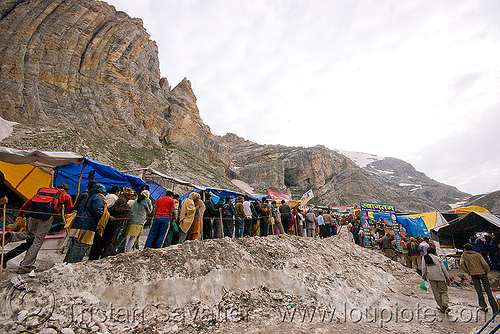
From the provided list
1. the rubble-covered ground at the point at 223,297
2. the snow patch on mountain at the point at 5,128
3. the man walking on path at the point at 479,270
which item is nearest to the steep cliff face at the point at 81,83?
the snow patch on mountain at the point at 5,128

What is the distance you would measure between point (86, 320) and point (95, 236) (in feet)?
6.78

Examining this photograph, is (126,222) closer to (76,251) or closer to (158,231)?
(158,231)

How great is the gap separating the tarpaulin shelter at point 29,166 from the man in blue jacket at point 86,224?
346cm

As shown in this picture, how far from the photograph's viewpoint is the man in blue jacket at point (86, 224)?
4.42 meters

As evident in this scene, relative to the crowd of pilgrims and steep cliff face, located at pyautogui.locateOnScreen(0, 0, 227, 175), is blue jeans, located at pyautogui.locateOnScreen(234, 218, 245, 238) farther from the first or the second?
steep cliff face, located at pyautogui.locateOnScreen(0, 0, 227, 175)

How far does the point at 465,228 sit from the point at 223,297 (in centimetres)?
1424

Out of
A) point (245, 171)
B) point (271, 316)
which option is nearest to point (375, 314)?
point (271, 316)

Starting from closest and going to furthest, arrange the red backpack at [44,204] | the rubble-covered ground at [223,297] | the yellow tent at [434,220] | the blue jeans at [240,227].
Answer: the rubble-covered ground at [223,297] → the red backpack at [44,204] → the blue jeans at [240,227] → the yellow tent at [434,220]

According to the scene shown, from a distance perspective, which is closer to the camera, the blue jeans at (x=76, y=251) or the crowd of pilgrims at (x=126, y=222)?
the crowd of pilgrims at (x=126, y=222)

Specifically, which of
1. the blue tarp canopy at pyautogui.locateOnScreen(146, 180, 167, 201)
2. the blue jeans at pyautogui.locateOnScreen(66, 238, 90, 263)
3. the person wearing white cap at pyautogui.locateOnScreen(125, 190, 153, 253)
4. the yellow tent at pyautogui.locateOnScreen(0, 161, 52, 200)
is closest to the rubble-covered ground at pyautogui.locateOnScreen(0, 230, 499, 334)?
the blue jeans at pyautogui.locateOnScreen(66, 238, 90, 263)

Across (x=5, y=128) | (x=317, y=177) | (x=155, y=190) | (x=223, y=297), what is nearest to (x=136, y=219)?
(x=223, y=297)

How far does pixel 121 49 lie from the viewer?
129 ft

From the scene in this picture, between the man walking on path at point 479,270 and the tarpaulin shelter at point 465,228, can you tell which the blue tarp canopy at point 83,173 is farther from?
the tarpaulin shelter at point 465,228

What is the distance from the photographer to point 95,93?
34562mm
